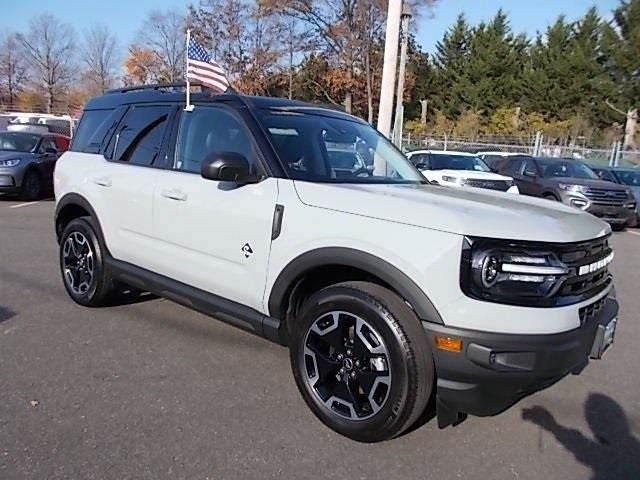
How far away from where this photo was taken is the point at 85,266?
5047 millimetres

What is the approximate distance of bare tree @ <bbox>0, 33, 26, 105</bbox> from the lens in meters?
61.1

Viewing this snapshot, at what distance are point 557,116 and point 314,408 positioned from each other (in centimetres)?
4998

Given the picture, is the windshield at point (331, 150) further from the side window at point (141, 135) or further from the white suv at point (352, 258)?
the side window at point (141, 135)

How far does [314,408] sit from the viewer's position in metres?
Result: 3.24

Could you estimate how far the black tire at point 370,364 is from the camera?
9.14 ft

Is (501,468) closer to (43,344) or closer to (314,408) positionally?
(314,408)

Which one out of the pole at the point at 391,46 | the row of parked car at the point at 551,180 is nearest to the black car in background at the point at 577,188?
the row of parked car at the point at 551,180

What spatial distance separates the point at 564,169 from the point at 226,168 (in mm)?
12670

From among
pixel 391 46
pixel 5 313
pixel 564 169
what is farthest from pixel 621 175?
pixel 5 313

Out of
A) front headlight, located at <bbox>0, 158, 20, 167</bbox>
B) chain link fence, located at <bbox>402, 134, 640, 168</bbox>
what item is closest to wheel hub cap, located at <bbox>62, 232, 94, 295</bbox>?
front headlight, located at <bbox>0, 158, 20, 167</bbox>

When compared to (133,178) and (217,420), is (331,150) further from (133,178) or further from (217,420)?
(217,420)

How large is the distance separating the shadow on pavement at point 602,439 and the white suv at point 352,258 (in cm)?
53

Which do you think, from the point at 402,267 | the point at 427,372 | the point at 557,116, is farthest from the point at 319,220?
the point at 557,116

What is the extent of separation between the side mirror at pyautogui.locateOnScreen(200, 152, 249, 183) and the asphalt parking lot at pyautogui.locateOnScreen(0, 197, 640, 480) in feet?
4.44
